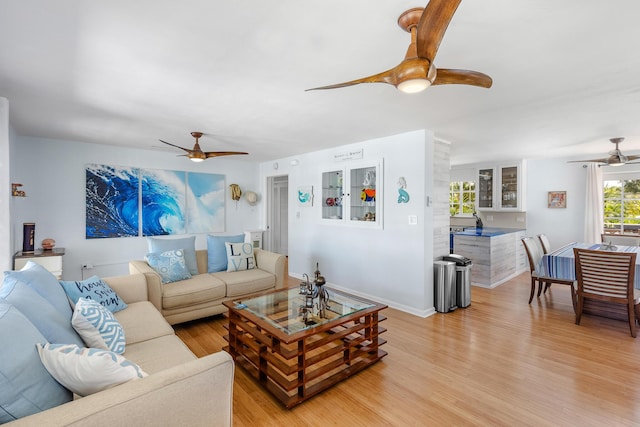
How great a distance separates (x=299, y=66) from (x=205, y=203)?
449 centimetres

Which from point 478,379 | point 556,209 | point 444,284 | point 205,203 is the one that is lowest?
point 478,379

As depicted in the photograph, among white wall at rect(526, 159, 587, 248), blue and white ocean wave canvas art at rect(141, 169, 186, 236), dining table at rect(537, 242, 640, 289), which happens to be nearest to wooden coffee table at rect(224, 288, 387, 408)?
dining table at rect(537, 242, 640, 289)

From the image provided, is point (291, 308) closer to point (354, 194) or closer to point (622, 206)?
point (354, 194)

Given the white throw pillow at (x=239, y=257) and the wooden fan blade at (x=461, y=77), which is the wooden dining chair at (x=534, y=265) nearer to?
the wooden fan blade at (x=461, y=77)

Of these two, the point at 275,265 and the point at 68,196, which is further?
the point at 68,196

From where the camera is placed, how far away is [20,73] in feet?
7.34

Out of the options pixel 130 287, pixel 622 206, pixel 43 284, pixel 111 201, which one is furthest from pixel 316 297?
pixel 622 206

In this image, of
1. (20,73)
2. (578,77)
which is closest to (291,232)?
(20,73)

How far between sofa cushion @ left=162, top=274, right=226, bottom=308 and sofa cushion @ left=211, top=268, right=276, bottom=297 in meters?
0.10

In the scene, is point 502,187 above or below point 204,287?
above

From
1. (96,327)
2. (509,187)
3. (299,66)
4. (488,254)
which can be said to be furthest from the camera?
(509,187)

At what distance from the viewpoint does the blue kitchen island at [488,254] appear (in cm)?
514

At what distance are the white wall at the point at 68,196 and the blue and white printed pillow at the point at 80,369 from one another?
4197 mm

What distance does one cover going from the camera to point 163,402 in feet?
3.68
